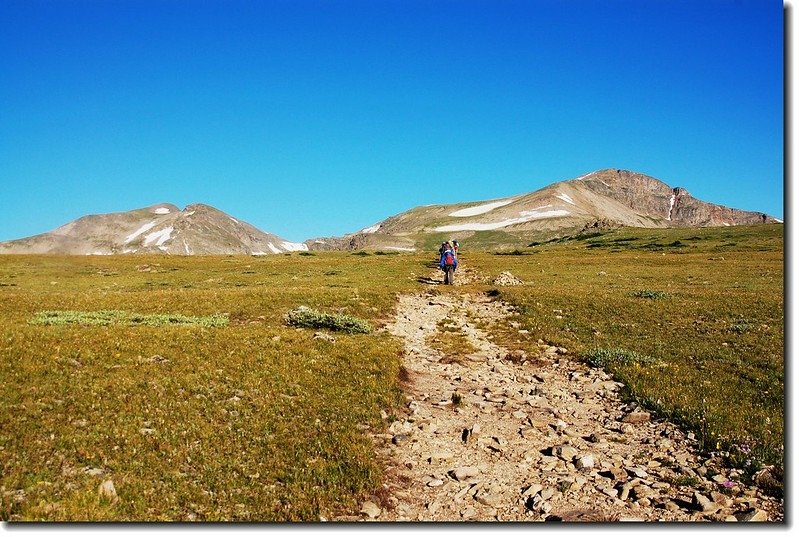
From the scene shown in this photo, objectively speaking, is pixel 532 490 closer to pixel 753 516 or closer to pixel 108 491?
pixel 753 516

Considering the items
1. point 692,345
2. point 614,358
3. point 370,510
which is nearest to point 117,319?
point 370,510

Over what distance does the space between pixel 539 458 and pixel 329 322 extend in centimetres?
1494

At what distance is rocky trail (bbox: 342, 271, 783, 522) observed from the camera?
9.52 m

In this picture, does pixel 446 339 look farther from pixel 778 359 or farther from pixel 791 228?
pixel 791 228

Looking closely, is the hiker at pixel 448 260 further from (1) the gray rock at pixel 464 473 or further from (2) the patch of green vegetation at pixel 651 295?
(1) the gray rock at pixel 464 473

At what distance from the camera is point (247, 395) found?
14.0 metres

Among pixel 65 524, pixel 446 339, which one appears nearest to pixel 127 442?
pixel 65 524

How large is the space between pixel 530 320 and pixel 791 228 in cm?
1890

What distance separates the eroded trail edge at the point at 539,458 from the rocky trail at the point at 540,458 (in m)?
0.03

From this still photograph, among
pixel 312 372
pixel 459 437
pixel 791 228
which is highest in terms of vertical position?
pixel 791 228

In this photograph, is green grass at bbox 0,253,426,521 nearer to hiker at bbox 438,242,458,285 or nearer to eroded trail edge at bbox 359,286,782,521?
eroded trail edge at bbox 359,286,782,521

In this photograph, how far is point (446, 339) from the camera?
→ 24750 mm

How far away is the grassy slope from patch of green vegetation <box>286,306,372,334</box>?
0.95 m

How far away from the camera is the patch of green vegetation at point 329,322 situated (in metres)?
24.7
